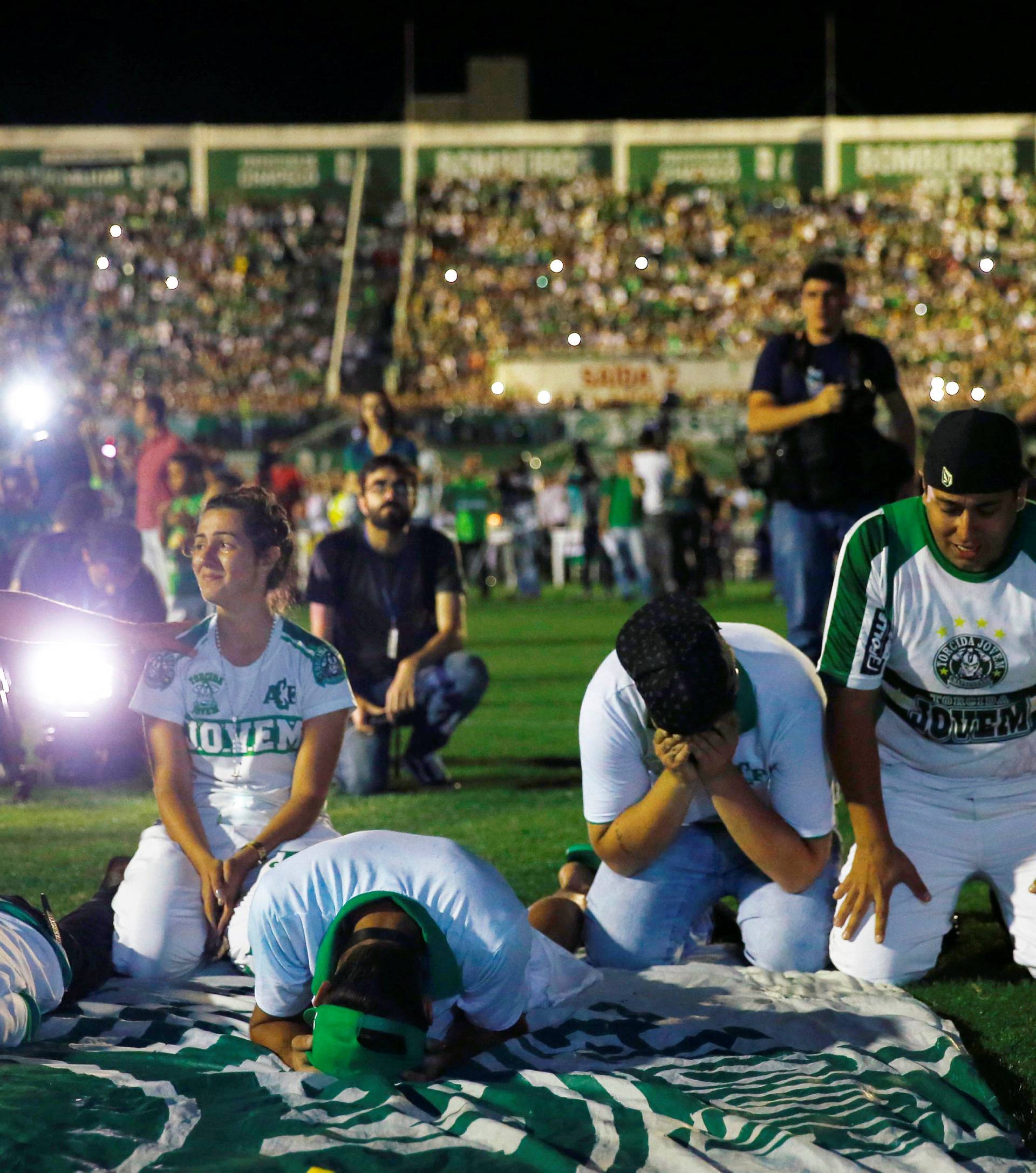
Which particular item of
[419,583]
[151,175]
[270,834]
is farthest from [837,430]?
[151,175]

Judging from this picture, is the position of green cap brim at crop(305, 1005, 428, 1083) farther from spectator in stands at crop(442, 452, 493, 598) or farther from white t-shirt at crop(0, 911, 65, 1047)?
spectator in stands at crop(442, 452, 493, 598)

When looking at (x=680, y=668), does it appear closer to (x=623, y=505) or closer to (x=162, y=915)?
(x=162, y=915)

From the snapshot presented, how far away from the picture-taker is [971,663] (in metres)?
3.98

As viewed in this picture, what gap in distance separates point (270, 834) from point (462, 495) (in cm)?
1342

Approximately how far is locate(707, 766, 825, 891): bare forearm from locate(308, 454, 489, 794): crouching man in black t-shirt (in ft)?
9.36

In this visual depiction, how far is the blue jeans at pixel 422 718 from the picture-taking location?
21.4 ft

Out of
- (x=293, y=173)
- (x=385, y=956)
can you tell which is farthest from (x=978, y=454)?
(x=293, y=173)

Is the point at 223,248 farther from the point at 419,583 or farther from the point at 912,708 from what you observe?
the point at 912,708

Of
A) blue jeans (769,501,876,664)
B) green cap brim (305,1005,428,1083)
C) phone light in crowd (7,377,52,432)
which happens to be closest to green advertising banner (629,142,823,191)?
phone light in crowd (7,377,52,432)

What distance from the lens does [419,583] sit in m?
6.63

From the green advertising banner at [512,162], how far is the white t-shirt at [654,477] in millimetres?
26418

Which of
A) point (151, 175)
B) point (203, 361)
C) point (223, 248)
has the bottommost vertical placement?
point (203, 361)

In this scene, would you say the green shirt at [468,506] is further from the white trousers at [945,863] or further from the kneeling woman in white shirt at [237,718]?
the white trousers at [945,863]

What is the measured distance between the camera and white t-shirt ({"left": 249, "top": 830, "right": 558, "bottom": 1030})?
2949mm
